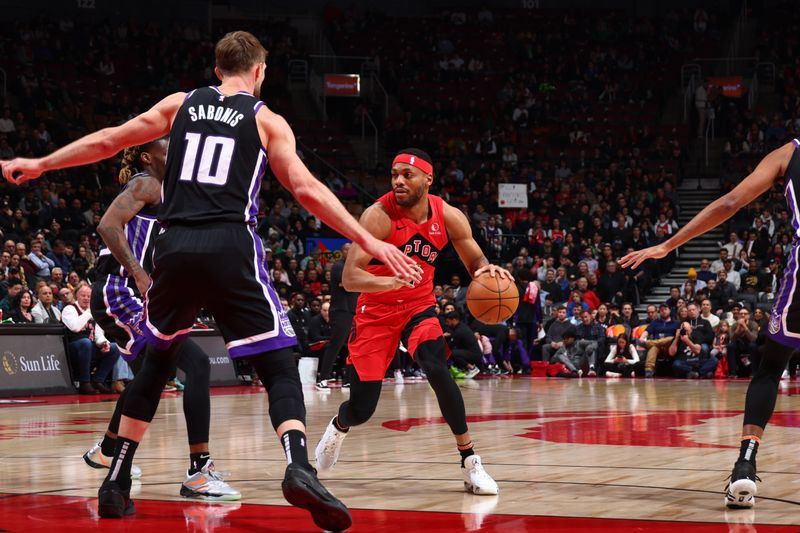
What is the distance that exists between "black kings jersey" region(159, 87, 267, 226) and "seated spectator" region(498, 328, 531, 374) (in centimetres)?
1551

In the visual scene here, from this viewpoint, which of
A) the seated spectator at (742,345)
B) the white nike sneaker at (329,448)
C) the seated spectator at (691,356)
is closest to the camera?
the white nike sneaker at (329,448)

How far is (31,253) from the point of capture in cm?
1697

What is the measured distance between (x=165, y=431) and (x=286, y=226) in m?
14.0

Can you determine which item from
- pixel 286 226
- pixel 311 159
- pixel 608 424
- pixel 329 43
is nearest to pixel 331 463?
pixel 608 424

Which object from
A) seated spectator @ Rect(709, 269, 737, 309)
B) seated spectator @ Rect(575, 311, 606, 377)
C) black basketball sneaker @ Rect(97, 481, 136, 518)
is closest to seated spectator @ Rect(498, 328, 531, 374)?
seated spectator @ Rect(575, 311, 606, 377)

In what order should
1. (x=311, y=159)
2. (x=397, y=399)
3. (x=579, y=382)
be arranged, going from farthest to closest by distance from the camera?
1. (x=311, y=159)
2. (x=579, y=382)
3. (x=397, y=399)

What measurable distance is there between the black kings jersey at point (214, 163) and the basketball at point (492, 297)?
1.84 metres

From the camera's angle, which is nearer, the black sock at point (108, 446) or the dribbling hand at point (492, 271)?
the dribbling hand at point (492, 271)

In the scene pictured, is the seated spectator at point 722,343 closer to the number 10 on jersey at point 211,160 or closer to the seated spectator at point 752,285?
the seated spectator at point 752,285

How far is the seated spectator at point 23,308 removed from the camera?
46.5 feet

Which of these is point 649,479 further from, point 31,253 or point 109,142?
point 31,253

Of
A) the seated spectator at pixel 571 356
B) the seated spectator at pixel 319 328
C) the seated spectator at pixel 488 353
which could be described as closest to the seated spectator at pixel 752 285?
the seated spectator at pixel 571 356

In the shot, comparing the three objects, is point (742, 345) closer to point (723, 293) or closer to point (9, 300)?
point (723, 293)

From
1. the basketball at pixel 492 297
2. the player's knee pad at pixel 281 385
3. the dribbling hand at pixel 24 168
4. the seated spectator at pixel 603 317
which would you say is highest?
the dribbling hand at pixel 24 168
